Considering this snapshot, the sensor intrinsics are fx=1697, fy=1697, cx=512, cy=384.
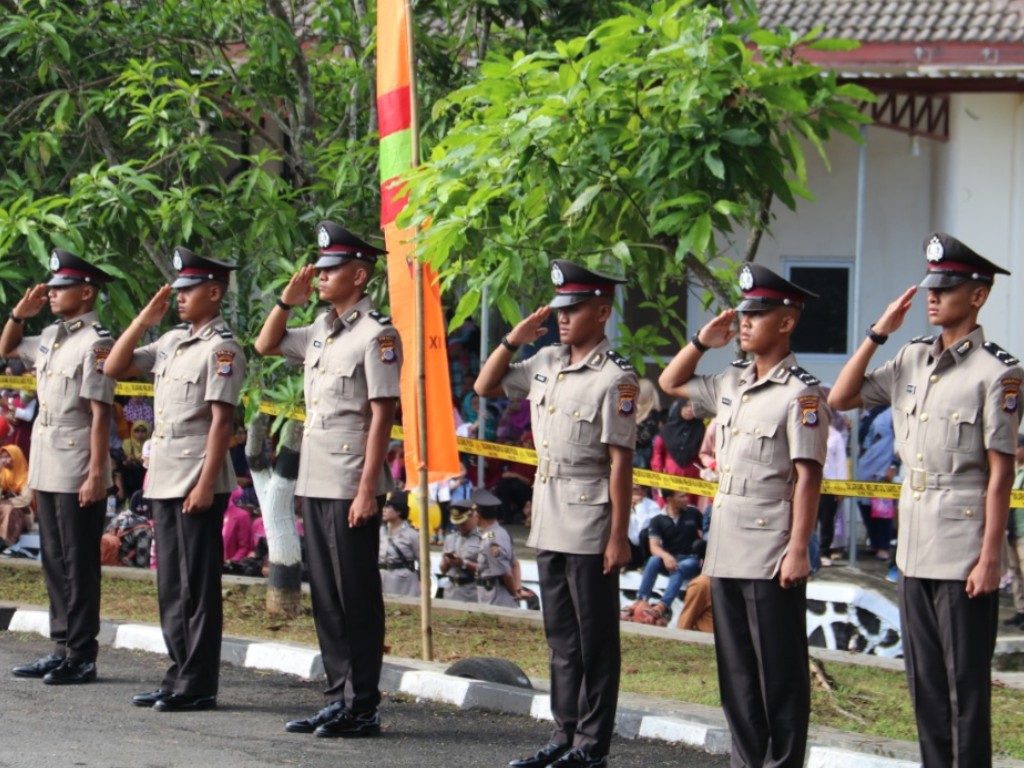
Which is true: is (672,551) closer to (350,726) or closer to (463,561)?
(463,561)

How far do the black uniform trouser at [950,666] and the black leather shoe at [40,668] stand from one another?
4284 millimetres

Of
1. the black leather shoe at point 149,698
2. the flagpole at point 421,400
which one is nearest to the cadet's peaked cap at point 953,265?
the flagpole at point 421,400

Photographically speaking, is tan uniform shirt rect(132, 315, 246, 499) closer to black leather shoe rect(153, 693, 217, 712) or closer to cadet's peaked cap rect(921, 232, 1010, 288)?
black leather shoe rect(153, 693, 217, 712)

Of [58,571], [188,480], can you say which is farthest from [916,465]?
[58,571]

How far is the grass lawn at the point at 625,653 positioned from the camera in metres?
7.69

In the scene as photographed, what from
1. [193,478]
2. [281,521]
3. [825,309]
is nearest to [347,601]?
[193,478]

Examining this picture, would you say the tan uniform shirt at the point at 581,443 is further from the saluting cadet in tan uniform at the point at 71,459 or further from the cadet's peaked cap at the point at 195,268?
the saluting cadet in tan uniform at the point at 71,459

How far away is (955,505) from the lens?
582cm

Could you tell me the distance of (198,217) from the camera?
950cm

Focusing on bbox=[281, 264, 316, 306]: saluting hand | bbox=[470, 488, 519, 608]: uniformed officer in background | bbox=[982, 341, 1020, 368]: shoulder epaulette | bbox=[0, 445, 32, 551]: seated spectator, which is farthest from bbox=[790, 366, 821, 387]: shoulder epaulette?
bbox=[0, 445, 32, 551]: seated spectator

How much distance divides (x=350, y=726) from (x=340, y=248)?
205 centimetres

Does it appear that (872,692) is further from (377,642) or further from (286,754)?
(286,754)

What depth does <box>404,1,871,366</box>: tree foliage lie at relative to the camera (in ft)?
22.9

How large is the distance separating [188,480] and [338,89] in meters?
4.07
